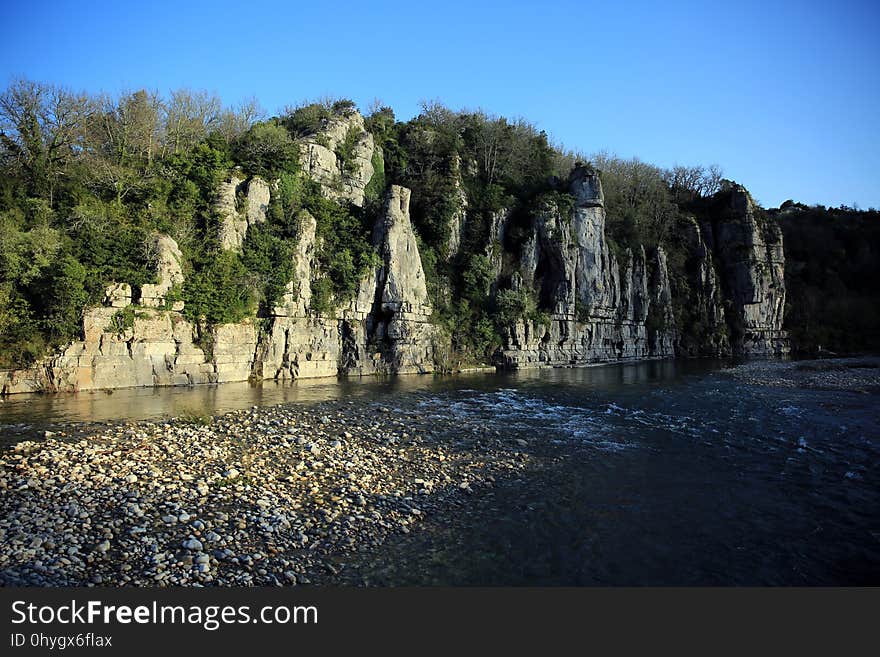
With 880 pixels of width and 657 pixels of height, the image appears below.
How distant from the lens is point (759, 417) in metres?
21.0

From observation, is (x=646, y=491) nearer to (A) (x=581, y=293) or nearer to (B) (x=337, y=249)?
(B) (x=337, y=249)

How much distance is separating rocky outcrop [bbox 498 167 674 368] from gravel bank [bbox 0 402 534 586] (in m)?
32.1

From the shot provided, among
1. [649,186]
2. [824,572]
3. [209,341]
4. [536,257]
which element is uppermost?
[649,186]

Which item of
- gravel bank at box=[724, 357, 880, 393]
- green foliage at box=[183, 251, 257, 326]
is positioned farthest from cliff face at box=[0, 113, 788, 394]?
gravel bank at box=[724, 357, 880, 393]

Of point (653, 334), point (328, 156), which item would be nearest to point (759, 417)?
point (328, 156)

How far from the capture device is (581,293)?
178 feet

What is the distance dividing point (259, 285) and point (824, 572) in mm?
31536

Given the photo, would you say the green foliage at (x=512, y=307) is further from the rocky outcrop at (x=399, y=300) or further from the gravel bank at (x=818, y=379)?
the gravel bank at (x=818, y=379)

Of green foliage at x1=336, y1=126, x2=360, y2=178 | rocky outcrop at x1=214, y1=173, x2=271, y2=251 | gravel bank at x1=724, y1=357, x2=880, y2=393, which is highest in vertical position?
green foliage at x1=336, y1=126, x2=360, y2=178

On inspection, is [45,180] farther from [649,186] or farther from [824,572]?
[649,186]

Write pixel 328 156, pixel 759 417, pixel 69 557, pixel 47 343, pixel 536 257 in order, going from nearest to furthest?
pixel 69 557 < pixel 759 417 < pixel 47 343 < pixel 328 156 < pixel 536 257

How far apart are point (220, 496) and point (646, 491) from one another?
33.3ft

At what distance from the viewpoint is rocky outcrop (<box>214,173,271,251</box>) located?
3181 centimetres

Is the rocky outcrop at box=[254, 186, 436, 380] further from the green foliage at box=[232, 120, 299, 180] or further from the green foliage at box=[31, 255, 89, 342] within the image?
the green foliage at box=[31, 255, 89, 342]
